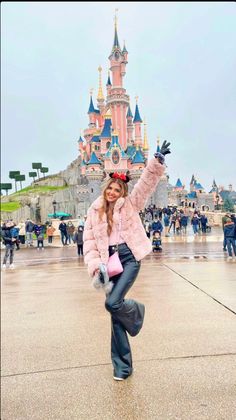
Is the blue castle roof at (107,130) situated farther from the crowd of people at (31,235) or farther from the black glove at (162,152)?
the black glove at (162,152)

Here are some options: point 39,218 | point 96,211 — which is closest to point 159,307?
point 96,211

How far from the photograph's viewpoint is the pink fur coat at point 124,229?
268cm

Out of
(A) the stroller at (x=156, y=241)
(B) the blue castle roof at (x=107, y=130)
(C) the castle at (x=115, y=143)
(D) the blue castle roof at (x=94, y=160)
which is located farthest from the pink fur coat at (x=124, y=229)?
(B) the blue castle roof at (x=107, y=130)

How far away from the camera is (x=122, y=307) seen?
271 cm

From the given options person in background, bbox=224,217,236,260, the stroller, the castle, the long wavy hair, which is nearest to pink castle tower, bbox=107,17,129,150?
the castle

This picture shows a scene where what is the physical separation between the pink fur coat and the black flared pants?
0.08 meters

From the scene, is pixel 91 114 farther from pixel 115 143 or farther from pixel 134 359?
pixel 134 359

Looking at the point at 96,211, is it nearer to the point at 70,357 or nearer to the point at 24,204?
the point at 70,357

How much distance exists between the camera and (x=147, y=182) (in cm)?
262

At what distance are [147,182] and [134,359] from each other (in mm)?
1582

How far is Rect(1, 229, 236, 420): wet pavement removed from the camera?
243 cm

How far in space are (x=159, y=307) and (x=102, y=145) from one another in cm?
4776

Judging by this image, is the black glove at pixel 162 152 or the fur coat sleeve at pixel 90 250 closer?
the black glove at pixel 162 152

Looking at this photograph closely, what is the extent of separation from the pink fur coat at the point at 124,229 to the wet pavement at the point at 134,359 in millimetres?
755
